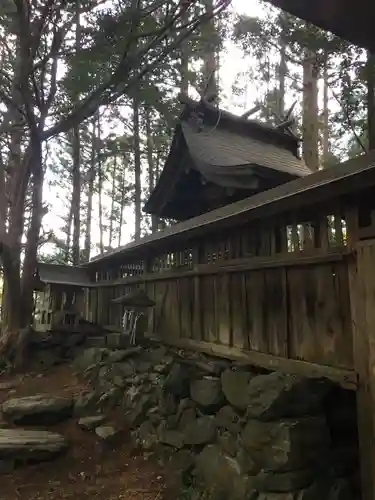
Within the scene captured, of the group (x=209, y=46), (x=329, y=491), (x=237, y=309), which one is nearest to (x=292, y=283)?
(x=237, y=309)

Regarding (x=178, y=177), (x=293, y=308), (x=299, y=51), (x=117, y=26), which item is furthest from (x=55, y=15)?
(x=293, y=308)

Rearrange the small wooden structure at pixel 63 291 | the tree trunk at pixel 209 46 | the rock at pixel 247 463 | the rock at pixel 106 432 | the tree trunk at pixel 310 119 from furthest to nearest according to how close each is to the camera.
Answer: the tree trunk at pixel 310 119 < the small wooden structure at pixel 63 291 < the tree trunk at pixel 209 46 < the rock at pixel 106 432 < the rock at pixel 247 463

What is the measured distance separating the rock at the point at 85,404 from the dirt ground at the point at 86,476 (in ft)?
0.96

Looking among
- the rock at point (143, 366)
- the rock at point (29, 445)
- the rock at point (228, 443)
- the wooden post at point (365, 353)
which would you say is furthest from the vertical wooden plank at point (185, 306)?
the wooden post at point (365, 353)

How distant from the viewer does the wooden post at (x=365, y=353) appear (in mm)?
3057

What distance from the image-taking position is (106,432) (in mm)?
5398

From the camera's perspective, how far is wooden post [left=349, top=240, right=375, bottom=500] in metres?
3.06

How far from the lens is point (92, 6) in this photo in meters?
7.05

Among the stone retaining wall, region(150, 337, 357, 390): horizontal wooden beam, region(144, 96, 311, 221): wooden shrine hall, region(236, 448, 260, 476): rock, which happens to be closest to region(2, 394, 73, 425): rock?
the stone retaining wall

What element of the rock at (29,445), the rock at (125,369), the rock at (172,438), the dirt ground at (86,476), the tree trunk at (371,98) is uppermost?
the tree trunk at (371,98)

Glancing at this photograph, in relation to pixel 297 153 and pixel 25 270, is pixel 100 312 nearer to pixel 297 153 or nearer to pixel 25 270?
pixel 25 270

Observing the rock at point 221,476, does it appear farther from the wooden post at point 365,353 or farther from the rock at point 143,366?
the rock at point 143,366

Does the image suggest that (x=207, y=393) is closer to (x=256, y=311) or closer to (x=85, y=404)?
(x=256, y=311)

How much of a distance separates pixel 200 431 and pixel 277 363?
110 cm
